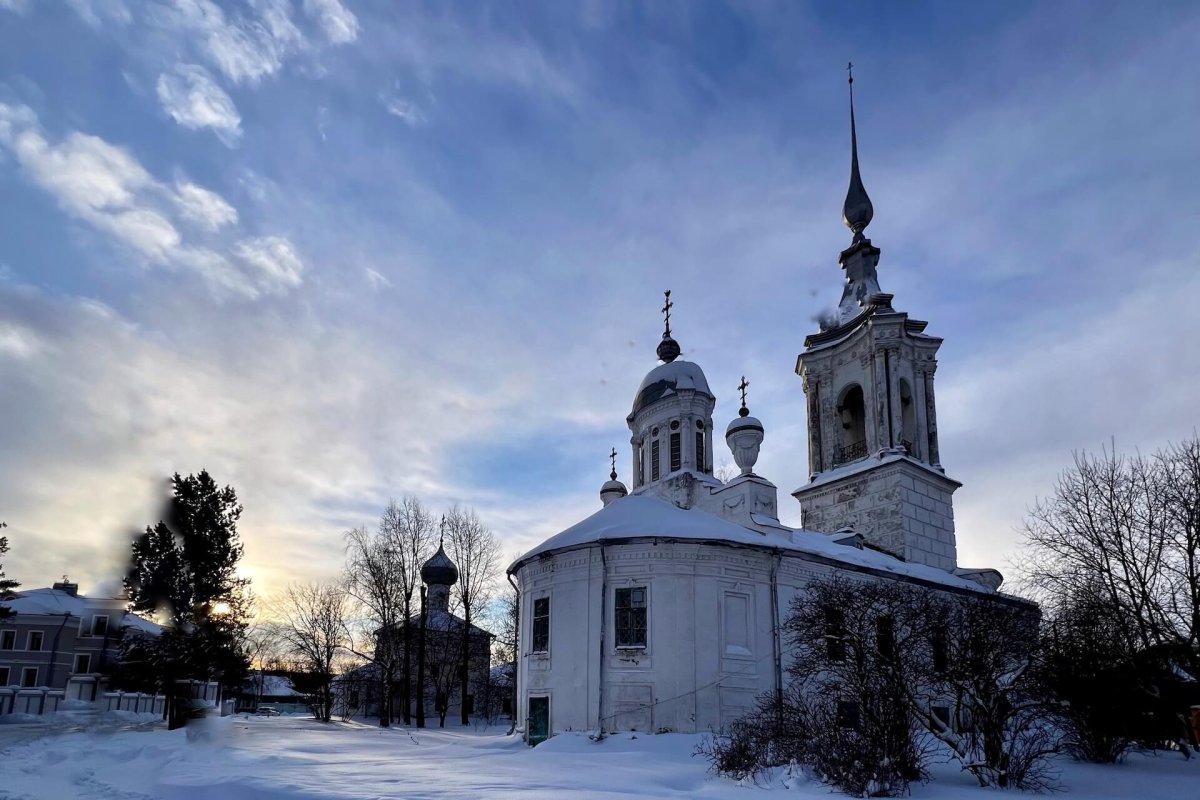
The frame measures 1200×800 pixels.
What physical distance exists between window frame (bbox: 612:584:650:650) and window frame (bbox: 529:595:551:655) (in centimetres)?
215

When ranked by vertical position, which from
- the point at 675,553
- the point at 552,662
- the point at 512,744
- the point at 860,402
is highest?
the point at 860,402

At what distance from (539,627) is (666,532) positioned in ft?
15.2

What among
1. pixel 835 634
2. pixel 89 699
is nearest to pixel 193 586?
pixel 89 699

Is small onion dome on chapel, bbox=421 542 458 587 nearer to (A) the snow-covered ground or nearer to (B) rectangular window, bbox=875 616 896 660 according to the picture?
(A) the snow-covered ground

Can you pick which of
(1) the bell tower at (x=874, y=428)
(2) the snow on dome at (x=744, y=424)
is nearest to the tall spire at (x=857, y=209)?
(1) the bell tower at (x=874, y=428)

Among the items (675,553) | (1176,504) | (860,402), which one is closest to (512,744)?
(675,553)

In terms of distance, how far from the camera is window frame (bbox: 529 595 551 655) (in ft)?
71.2

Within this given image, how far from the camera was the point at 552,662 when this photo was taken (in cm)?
2116

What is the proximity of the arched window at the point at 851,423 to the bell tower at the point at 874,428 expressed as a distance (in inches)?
1.9

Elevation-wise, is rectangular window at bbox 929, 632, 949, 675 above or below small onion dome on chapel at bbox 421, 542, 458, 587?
below

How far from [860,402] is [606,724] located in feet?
78.6

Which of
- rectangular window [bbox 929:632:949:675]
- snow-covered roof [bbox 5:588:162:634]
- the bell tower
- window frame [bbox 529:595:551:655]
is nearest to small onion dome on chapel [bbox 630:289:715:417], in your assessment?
the bell tower

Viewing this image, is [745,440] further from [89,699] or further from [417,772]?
[89,699]

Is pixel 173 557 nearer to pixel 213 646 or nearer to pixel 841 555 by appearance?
pixel 213 646
